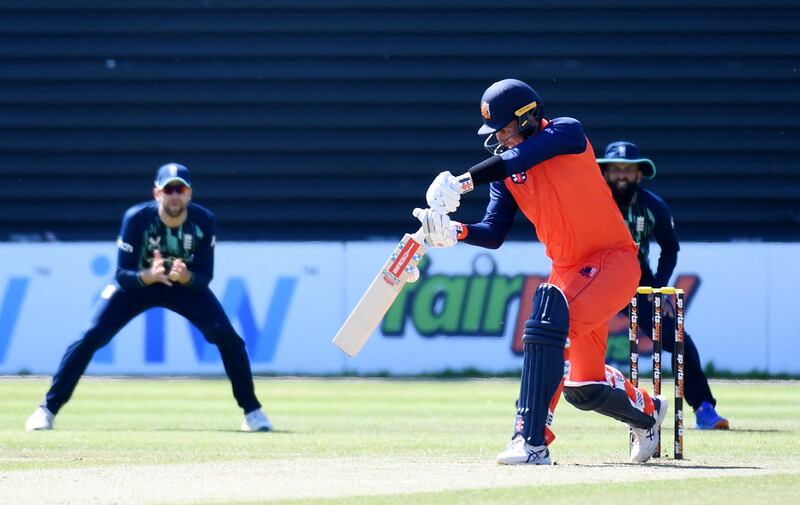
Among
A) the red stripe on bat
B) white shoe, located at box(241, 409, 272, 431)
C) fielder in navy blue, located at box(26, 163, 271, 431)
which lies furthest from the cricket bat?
fielder in navy blue, located at box(26, 163, 271, 431)

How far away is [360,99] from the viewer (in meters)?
16.2

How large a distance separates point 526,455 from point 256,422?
10.6 ft

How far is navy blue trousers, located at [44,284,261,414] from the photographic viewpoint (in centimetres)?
990

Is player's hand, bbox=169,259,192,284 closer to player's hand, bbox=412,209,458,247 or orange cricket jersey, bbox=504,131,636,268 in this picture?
player's hand, bbox=412,209,458,247

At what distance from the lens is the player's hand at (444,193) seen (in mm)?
6887

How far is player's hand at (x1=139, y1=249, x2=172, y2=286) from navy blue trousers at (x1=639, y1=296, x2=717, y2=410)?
284cm

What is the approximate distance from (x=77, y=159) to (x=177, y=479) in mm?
10327

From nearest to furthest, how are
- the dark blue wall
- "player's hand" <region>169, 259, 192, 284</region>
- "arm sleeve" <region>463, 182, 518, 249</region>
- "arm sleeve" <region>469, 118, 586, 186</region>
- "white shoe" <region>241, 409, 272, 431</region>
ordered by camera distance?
"arm sleeve" <region>469, 118, 586, 186</region>, "arm sleeve" <region>463, 182, 518, 249</region>, "white shoe" <region>241, 409, 272, 431</region>, "player's hand" <region>169, 259, 192, 284</region>, the dark blue wall

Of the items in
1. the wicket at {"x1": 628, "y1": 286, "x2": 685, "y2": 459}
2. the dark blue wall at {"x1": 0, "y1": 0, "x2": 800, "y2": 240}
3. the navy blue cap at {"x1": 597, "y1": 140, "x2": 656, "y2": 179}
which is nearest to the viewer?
the wicket at {"x1": 628, "y1": 286, "x2": 685, "y2": 459}

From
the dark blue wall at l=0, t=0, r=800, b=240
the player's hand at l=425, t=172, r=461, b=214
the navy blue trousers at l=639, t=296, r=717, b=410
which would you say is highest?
the dark blue wall at l=0, t=0, r=800, b=240

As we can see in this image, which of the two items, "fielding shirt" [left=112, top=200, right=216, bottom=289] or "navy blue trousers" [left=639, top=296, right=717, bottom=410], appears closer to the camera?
"navy blue trousers" [left=639, top=296, right=717, bottom=410]

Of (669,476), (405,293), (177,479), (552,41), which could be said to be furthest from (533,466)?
(552,41)

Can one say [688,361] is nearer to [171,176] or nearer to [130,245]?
[171,176]

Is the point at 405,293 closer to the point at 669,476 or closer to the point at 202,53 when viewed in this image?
the point at 202,53
